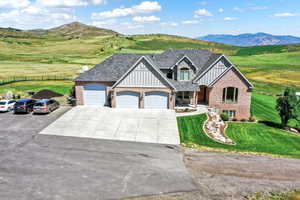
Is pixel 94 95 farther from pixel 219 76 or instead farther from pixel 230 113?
pixel 230 113

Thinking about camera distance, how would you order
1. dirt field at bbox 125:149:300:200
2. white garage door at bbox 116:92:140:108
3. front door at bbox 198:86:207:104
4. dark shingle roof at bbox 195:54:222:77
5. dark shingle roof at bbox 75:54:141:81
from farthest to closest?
front door at bbox 198:86:207:104, dark shingle roof at bbox 195:54:222:77, dark shingle roof at bbox 75:54:141:81, white garage door at bbox 116:92:140:108, dirt field at bbox 125:149:300:200

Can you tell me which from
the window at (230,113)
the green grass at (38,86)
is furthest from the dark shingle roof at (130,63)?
the green grass at (38,86)

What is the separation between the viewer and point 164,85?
28.6 m

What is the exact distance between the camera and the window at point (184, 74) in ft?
106

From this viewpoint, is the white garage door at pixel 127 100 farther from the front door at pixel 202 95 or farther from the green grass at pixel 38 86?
the green grass at pixel 38 86

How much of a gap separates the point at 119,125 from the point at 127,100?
235 inches

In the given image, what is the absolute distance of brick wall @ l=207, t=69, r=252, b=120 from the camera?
100 feet

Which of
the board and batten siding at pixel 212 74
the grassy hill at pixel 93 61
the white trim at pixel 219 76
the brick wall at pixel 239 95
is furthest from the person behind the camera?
the grassy hill at pixel 93 61

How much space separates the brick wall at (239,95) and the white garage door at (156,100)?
6645mm

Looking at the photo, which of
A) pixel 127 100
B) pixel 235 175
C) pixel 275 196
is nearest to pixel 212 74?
pixel 127 100

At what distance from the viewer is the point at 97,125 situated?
2383cm

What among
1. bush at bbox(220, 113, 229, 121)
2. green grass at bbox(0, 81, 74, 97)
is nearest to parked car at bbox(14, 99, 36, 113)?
green grass at bbox(0, 81, 74, 97)

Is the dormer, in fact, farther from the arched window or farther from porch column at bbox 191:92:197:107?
the arched window

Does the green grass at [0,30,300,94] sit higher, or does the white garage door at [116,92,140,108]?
the green grass at [0,30,300,94]
